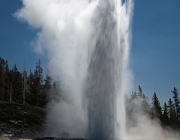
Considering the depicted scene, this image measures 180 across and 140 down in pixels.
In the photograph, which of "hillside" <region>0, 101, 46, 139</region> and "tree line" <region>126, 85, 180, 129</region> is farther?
"tree line" <region>126, 85, 180, 129</region>

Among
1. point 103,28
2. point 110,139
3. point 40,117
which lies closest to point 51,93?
point 40,117

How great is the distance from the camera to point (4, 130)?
3288 cm

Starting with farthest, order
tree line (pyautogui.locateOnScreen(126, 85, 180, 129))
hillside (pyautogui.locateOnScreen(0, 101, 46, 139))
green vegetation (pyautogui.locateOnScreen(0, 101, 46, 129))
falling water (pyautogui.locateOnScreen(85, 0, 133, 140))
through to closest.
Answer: tree line (pyautogui.locateOnScreen(126, 85, 180, 129)) < green vegetation (pyautogui.locateOnScreen(0, 101, 46, 129)) < hillside (pyautogui.locateOnScreen(0, 101, 46, 139)) < falling water (pyautogui.locateOnScreen(85, 0, 133, 140))

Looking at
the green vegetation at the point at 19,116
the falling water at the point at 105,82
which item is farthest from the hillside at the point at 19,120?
the falling water at the point at 105,82

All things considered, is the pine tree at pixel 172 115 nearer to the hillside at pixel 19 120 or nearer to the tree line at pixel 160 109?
the tree line at pixel 160 109

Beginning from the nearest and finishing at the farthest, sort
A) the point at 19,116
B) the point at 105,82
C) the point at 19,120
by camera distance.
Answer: the point at 105,82 → the point at 19,120 → the point at 19,116

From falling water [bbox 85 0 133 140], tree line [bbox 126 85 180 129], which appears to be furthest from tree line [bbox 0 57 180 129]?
falling water [bbox 85 0 133 140]

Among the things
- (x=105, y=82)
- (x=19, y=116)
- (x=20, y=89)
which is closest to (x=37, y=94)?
(x=20, y=89)

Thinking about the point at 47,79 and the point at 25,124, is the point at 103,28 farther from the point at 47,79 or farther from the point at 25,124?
the point at 47,79

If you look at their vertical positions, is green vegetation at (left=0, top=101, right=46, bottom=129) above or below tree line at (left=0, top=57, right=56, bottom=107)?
below

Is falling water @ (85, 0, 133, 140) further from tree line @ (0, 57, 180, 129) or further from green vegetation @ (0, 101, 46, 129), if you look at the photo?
tree line @ (0, 57, 180, 129)

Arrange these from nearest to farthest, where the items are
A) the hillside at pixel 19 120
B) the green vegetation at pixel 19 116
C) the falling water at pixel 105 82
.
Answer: the falling water at pixel 105 82 → the hillside at pixel 19 120 → the green vegetation at pixel 19 116

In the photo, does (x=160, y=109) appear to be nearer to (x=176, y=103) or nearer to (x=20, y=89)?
(x=176, y=103)

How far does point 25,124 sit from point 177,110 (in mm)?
52534
